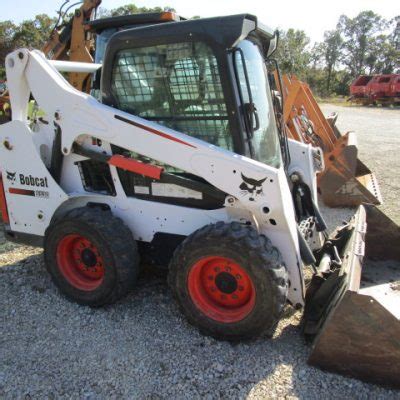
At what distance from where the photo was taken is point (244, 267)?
273cm

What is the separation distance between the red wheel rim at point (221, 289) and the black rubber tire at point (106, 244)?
546 mm

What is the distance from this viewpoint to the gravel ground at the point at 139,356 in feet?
8.29

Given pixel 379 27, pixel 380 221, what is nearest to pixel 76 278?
pixel 380 221

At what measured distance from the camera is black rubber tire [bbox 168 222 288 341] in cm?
269

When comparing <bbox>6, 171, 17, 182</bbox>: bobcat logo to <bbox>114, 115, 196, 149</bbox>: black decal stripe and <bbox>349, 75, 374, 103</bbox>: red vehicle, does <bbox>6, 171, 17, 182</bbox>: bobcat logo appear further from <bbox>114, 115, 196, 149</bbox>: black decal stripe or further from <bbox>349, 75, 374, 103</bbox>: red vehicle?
<bbox>349, 75, 374, 103</bbox>: red vehicle

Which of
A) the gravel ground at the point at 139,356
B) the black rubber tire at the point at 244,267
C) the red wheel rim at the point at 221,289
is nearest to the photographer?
the gravel ground at the point at 139,356

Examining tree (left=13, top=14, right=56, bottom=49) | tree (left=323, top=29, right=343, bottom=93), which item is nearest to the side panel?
tree (left=13, top=14, right=56, bottom=49)

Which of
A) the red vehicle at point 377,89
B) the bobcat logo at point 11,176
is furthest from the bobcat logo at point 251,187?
the red vehicle at point 377,89

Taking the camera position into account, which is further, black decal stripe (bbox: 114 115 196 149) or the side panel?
the side panel

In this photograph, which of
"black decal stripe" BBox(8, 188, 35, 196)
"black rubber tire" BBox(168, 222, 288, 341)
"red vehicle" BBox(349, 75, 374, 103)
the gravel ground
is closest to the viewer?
the gravel ground

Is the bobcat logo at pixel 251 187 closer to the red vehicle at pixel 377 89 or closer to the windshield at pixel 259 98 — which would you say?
the windshield at pixel 259 98

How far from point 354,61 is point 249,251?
191 ft

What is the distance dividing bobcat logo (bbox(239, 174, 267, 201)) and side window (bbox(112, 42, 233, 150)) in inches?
12.1

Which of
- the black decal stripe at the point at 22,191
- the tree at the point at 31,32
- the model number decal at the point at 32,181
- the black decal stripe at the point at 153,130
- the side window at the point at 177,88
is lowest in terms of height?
the black decal stripe at the point at 22,191
